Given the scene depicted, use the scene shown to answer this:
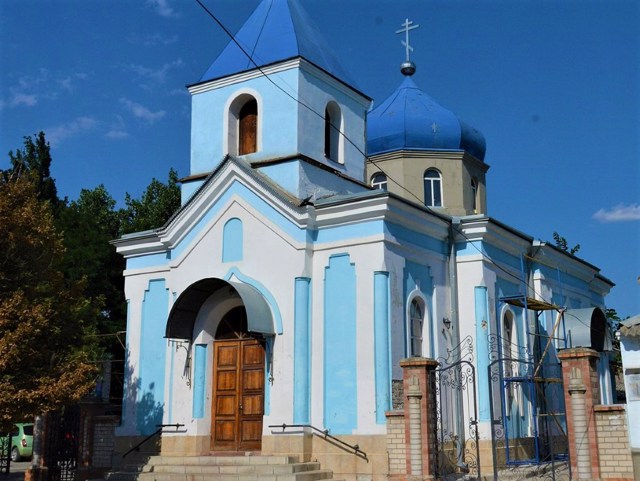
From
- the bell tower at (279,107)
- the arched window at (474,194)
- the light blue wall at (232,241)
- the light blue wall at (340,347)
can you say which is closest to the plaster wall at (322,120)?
the bell tower at (279,107)

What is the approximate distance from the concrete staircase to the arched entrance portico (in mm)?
886

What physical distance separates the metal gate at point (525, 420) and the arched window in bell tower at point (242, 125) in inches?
257

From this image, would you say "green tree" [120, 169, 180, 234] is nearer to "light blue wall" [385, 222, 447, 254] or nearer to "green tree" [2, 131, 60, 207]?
"green tree" [2, 131, 60, 207]

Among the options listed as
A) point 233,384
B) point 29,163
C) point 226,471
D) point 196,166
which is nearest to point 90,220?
point 29,163

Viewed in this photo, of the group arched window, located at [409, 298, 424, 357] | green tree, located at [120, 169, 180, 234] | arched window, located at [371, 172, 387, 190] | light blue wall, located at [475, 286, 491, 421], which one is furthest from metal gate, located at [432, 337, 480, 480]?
green tree, located at [120, 169, 180, 234]

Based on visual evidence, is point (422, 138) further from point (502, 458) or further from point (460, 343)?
point (502, 458)

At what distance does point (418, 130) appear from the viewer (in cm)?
2084

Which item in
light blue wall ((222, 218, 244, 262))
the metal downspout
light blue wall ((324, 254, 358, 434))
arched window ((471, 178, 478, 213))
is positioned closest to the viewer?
light blue wall ((324, 254, 358, 434))

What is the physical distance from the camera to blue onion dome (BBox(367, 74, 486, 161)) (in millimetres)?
20797

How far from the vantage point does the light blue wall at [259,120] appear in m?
15.8

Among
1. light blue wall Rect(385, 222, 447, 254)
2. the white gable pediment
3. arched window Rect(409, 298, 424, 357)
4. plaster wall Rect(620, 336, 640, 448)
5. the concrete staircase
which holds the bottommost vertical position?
the concrete staircase

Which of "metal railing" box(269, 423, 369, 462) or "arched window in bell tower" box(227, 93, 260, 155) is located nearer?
"metal railing" box(269, 423, 369, 462)

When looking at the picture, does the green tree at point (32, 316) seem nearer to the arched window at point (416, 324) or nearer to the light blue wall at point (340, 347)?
the light blue wall at point (340, 347)

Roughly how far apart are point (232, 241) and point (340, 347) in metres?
3.07
